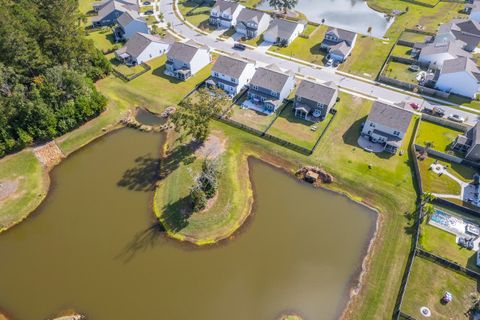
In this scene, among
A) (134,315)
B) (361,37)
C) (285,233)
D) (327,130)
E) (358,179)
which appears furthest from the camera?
(361,37)

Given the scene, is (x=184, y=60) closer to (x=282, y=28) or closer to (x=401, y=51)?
(x=282, y=28)

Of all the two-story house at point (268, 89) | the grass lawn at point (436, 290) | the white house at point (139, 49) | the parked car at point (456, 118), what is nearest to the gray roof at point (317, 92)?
the two-story house at point (268, 89)

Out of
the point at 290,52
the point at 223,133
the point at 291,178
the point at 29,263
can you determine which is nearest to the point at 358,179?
the point at 291,178

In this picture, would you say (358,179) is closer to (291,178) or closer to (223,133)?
(291,178)

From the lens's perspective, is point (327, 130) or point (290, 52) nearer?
point (327, 130)

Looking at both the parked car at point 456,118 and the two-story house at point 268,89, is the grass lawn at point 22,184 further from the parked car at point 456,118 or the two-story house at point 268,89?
the parked car at point 456,118

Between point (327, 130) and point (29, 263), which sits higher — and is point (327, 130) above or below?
above
